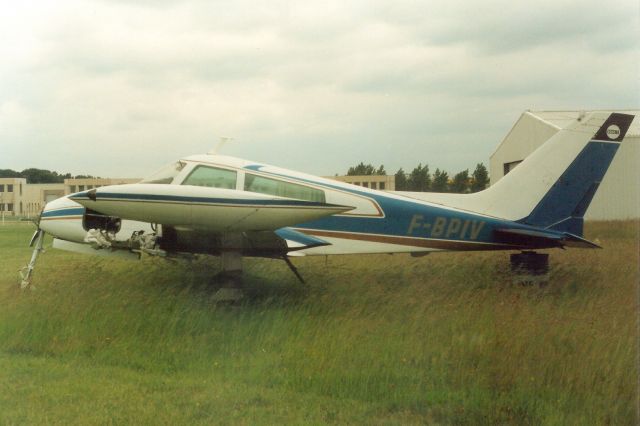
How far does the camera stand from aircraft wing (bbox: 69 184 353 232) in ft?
18.8

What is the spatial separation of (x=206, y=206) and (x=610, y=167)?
18.7 m

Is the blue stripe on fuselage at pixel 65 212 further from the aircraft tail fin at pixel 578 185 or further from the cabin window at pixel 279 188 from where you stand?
the aircraft tail fin at pixel 578 185

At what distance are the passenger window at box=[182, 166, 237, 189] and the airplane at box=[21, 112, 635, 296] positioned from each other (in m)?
0.01

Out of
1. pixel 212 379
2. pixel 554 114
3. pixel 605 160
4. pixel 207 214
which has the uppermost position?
pixel 554 114

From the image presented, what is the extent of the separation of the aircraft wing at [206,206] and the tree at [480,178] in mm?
15531

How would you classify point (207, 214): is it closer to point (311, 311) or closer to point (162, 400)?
point (311, 311)

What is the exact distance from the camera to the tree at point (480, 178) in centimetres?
2073

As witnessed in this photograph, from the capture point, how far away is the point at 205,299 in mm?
6875

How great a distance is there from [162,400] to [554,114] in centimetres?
2271

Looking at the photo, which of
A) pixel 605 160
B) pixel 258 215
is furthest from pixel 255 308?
pixel 605 160

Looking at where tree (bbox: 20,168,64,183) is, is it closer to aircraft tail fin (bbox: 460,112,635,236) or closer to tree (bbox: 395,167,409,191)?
tree (bbox: 395,167,409,191)

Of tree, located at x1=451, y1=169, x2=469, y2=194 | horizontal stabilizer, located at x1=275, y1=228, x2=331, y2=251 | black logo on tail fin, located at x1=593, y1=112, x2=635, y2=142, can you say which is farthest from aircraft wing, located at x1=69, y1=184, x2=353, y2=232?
tree, located at x1=451, y1=169, x2=469, y2=194

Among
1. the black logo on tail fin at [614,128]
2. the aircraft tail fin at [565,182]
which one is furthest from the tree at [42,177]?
the black logo on tail fin at [614,128]

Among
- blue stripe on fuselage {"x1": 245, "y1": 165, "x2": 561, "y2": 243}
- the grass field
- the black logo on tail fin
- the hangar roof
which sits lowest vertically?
the grass field
